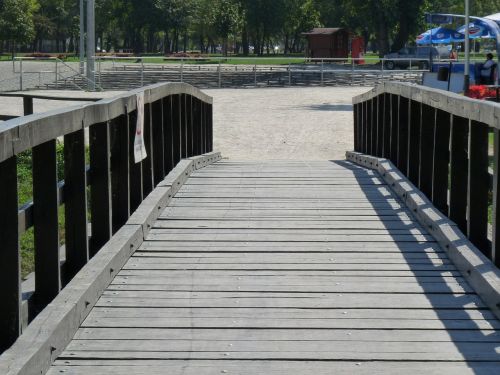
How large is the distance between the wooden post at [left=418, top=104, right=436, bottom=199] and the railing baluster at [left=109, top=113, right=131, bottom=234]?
2.55m

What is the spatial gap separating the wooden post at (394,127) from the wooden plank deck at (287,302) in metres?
2.23

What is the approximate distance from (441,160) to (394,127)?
322 centimetres

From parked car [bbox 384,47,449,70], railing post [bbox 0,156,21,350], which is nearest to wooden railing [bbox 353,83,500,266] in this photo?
railing post [bbox 0,156,21,350]

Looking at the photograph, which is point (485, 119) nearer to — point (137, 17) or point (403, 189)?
point (403, 189)

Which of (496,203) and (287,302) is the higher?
(496,203)

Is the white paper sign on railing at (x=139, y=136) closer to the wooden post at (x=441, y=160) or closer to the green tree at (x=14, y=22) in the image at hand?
the wooden post at (x=441, y=160)

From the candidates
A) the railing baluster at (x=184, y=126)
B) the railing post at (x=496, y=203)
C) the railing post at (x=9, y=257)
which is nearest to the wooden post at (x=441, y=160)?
the railing post at (x=496, y=203)

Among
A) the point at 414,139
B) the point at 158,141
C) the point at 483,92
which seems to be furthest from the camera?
the point at 483,92

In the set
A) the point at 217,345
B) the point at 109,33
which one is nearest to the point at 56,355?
the point at 217,345

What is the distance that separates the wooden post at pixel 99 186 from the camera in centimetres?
665

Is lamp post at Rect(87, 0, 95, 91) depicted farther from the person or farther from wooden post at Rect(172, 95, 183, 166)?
wooden post at Rect(172, 95, 183, 166)

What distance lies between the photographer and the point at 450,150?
25.4ft

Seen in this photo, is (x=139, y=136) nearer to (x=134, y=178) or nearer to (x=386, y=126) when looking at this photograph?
(x=134, y=178)

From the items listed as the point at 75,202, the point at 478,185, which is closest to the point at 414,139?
the point at 478,185
